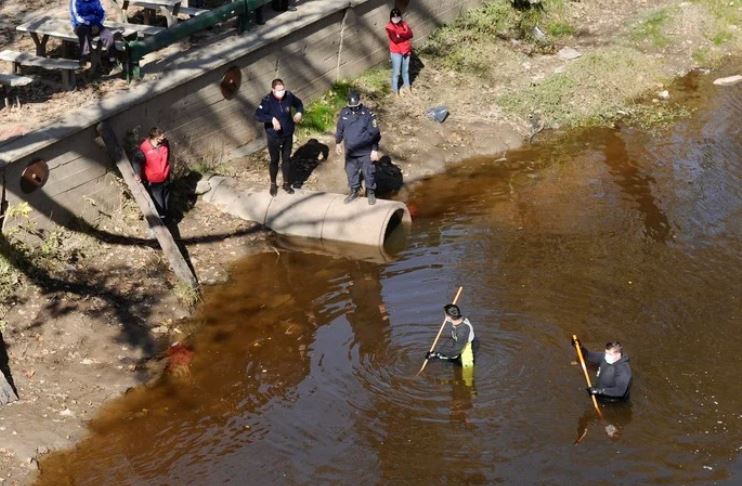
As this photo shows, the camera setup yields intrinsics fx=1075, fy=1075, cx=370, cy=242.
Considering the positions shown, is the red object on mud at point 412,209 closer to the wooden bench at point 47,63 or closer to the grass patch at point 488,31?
the grass patch at point 488,31

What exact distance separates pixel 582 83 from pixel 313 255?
744cm

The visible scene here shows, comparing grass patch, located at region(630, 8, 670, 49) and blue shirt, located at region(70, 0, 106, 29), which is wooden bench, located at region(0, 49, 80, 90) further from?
grass patch, located at region(630, 8, 670, 49)

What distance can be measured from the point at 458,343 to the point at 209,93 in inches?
246

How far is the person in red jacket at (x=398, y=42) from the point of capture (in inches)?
713

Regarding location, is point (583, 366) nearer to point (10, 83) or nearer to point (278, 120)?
point (278, 120)

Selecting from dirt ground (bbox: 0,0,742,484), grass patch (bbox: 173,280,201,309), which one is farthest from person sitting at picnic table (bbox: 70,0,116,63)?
grass patch (bbox: 173,280,201,309)

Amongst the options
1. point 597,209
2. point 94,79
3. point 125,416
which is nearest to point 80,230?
point 94,79

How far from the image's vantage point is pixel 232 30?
1720cm

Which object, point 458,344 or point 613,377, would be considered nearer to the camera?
point 613,377

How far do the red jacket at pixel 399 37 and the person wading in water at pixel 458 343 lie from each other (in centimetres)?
733

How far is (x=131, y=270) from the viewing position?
45.3 feet

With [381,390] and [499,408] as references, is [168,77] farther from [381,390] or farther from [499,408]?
[499,408]

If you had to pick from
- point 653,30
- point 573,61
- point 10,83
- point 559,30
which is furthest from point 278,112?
point 653,30

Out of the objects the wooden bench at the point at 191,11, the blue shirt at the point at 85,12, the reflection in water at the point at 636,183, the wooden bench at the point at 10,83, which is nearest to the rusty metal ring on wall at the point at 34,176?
the wooden bench at the point at 10,83
